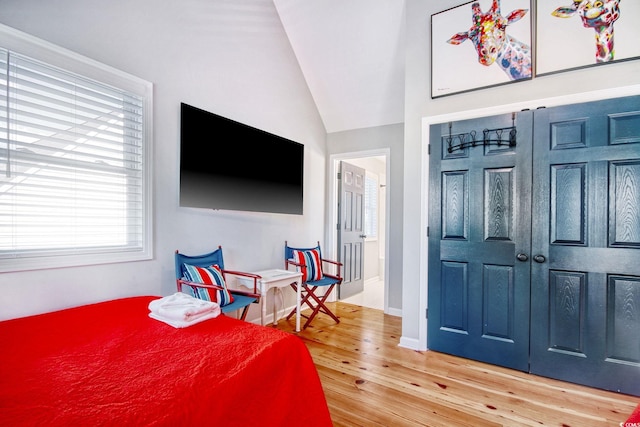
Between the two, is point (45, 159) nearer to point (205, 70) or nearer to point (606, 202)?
point (205, 70)

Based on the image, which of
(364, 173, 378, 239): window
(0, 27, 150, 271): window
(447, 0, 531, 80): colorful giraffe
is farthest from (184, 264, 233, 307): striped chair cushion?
(364, 173, 378, 239): window

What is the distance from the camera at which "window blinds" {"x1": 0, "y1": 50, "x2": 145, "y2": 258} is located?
5.54 feet

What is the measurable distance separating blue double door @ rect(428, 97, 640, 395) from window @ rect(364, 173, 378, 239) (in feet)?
10.1

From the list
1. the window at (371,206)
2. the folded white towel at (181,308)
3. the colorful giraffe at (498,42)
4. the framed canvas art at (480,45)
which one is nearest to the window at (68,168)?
the folded white towel at (181,308)

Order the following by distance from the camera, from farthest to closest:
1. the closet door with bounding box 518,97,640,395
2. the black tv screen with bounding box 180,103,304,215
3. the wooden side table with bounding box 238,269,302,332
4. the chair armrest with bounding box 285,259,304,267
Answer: the chair armrest with bounding box 285,259,304,267, the wooden side table with bounding box 238,269,302,332, the black tv screen with bounding box 180,103,304,215, the closet door with bounding box 518,97,640,395

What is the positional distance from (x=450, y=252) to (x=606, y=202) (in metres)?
1.15

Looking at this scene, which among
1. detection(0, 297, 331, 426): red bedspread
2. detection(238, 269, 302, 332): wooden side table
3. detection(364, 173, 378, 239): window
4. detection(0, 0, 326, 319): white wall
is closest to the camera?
detection(0, 297, 331, 426): red bedspread

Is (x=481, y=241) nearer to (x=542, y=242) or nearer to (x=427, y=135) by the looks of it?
(x=542, y=242)

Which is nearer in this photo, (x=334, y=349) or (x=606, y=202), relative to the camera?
(x=606, y=202)

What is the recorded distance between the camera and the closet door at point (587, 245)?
2.15 m

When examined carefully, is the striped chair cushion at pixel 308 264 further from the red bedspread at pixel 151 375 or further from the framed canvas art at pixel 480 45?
the framed canvas art at pixel 480 45

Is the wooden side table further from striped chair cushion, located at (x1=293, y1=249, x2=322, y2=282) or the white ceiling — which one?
the white ceiling

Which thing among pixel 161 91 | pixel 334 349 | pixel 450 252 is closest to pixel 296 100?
pixel 161 91

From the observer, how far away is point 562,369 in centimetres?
232
